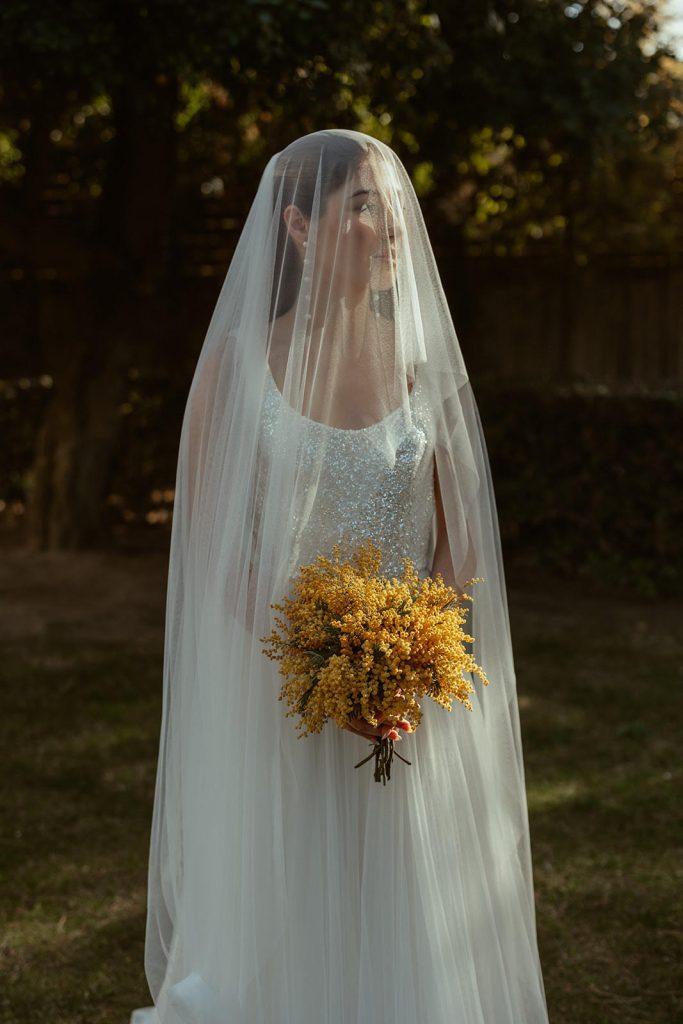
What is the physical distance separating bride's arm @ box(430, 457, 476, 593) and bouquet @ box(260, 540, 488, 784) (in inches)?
13.1

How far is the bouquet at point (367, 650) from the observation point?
2.20m

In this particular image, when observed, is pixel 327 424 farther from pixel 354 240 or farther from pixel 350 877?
pixel 350 877

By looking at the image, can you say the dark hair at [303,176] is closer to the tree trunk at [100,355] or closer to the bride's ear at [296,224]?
the bride's ear at [296,224]

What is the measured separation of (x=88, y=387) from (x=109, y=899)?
5.58 m

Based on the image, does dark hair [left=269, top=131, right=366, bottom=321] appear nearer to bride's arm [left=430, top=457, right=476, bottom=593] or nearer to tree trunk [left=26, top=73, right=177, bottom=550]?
bride's arm [left=430, top=457, right=476, bottom=593]

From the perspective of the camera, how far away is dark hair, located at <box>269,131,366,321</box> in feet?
8.04

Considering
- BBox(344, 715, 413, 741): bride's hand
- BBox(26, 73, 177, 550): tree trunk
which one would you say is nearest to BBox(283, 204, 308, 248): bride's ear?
BBox(344, 715, 413, 741): bride's hand

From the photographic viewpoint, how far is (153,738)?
5.37 m

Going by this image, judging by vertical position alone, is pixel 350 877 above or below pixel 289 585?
below

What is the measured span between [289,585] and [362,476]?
0.29 metres

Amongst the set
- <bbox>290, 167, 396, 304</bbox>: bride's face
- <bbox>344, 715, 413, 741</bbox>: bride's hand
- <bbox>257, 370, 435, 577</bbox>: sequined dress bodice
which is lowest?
<bbox>344, 715, 413, 741</bbox>: bride's hand

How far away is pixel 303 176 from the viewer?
2.47 metres

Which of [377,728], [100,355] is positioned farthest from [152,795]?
[100,355]

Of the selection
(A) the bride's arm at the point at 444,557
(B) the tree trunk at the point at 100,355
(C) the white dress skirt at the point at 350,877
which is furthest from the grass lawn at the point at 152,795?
(A) the bride's arm at the point at 444,557
